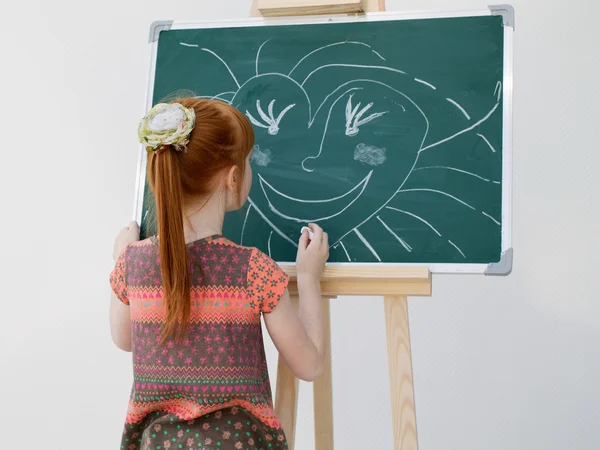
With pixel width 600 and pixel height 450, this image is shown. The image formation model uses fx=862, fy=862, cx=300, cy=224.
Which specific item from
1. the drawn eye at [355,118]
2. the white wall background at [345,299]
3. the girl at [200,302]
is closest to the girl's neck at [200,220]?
the girl at [200,302]

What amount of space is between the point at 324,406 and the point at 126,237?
2.11 ft

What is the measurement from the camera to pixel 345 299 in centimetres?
314

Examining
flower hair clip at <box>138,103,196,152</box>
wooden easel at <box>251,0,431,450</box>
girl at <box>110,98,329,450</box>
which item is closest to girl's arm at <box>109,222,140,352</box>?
girl at <box>110,98,329,450</box>

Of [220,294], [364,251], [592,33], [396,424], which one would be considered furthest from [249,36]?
[592,33]

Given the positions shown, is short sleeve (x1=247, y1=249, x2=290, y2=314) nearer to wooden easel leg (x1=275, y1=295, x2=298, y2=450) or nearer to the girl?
the girl

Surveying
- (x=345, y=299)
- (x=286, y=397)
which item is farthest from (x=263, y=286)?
(x=345, y=299)

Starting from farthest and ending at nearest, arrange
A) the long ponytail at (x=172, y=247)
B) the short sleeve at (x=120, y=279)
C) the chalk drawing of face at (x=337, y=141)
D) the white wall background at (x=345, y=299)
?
the white wall background at (x=345, y=299) → the chalk drawing of face at (x=337, y=141) → the short sleeve at (x=120, y=279) → the long ponytail at (x=172, y=247)

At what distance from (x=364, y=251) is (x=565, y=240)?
1.23 metres

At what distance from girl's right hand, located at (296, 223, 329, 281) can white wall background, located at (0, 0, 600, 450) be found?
1193mm

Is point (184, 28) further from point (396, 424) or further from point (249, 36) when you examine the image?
point (396, 424)

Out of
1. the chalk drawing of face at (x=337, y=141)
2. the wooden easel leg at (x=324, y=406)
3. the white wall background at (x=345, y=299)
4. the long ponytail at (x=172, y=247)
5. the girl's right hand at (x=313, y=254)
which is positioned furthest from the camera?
the white wall background at (x=345, y=299)

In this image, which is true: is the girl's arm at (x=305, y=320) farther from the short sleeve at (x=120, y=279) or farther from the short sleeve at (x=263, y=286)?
the short sleeve at (x=120, y=279)

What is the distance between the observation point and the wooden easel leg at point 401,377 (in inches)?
75.9

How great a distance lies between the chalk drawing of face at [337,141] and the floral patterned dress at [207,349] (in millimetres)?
391
